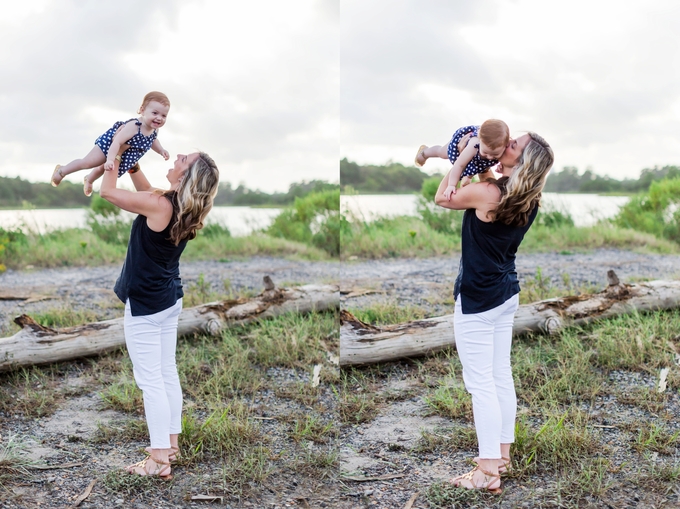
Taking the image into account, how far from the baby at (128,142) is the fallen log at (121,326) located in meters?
1.98

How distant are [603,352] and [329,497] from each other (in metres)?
2.40

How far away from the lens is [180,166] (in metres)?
3.02

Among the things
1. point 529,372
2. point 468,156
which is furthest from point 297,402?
point 468,156

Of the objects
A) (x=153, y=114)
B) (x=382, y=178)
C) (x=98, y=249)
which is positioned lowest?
(x=98, y=249)

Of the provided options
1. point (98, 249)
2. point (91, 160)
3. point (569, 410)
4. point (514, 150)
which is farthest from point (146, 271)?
point (98, 249)

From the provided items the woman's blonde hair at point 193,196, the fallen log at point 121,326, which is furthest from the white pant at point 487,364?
the fallen log at point 121,326

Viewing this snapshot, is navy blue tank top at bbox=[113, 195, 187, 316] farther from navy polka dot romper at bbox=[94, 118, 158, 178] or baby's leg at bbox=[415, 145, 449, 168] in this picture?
baby's leg at bbox=[415, 145, 449, 168]

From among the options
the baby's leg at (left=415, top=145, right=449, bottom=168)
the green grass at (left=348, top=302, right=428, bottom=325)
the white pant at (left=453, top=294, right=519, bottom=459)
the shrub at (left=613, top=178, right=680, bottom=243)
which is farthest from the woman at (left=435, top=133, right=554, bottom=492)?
the shrub at (left=613, top=178, right=680, bottom=243)

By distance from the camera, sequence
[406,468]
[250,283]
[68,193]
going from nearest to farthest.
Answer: [406,468] → [250,283] → [68,193]

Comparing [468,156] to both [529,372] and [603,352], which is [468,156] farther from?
[603,352]

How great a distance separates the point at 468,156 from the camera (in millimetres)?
2799

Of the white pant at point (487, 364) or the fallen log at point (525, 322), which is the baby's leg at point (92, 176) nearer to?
the white pant at point (487, 364)

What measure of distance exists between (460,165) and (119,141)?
1.59 m

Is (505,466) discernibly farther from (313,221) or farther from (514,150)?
(313,221)
